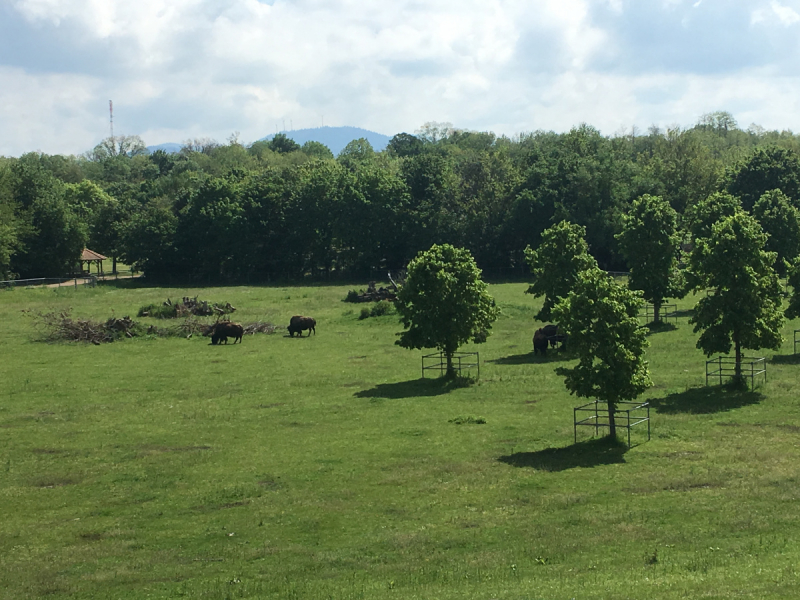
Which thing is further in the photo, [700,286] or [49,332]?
[49,332]

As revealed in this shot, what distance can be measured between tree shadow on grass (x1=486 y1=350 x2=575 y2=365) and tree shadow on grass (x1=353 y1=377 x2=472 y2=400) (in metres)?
5.99

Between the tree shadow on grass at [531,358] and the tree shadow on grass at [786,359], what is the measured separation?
35.2 feet

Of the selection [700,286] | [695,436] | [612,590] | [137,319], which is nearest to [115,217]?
[137,319]

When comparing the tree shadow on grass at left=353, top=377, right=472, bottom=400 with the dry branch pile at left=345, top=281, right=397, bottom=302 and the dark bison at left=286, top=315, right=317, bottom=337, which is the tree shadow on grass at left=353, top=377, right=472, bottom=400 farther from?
the dry branch pile at left=345, top=281, right=397, bottom=302

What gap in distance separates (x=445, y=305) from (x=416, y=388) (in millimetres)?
4717

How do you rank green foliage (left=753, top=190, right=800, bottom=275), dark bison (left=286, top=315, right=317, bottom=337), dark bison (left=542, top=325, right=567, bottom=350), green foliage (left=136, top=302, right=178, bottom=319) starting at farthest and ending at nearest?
green foliage (left=753, top=190, right=800, bottom=275) < green foliage (left=136, top=302, right=178, bottom=319) < dark bison (left=286, top=315, right=317, bottom=337) < dark bison (left=542, top=325, right=567, bottom=350)

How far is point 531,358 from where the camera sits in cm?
5003

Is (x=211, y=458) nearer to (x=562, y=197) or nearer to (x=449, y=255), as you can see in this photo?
(x=449, y=255)

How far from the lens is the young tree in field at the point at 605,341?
3058 centimetres

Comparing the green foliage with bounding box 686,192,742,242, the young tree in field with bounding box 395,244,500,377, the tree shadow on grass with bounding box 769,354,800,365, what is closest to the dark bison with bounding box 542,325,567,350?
the young tree in field with bounding box 395,244,500,377

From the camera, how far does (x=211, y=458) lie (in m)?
30.4

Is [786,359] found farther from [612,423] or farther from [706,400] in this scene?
[612,423]

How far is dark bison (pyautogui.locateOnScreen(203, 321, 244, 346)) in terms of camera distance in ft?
191

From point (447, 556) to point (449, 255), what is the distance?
86.9 ft
